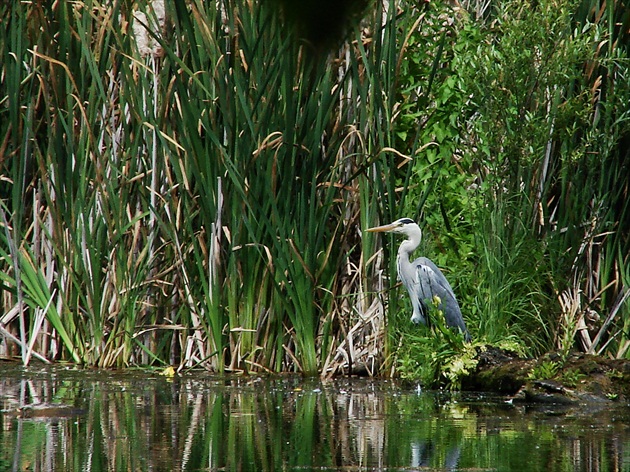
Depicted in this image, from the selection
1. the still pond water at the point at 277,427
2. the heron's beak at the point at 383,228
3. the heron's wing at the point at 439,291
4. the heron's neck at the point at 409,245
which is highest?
the heron's beak at the point at 383,228

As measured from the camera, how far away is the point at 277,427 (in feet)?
12.1

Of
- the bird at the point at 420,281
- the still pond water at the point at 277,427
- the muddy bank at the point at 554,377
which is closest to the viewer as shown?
the still pond water at the point at 277,427

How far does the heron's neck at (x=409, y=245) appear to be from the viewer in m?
5.16

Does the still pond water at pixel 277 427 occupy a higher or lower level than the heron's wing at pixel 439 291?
lower

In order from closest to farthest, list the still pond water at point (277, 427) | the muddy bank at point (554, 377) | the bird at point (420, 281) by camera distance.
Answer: the still pond water at point (277, 427) → the muddy bank at point (554, 377) → the bird at point (420, 281)

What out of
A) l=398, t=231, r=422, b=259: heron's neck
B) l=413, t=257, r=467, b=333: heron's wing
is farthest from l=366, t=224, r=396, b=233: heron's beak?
l=413, t=257, r=467, b=333: heron's wing

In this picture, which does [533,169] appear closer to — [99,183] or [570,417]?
[570,417]

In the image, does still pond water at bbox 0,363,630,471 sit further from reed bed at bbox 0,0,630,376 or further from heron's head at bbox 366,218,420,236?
heron's head at bbox 366,218,420,236

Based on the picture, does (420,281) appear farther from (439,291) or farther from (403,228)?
(403,228)

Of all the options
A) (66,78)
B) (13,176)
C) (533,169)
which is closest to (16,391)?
(13,176)

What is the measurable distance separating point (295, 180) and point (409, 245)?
727 millimetres

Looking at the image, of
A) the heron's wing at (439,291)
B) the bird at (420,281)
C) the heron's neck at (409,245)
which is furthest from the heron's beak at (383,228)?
the heron's wing at (439,291)

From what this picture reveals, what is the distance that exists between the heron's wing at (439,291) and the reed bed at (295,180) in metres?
0.21

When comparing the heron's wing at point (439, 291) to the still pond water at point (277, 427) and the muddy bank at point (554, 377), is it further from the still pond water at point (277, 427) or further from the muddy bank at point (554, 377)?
the still pond water at point (277, 427)
